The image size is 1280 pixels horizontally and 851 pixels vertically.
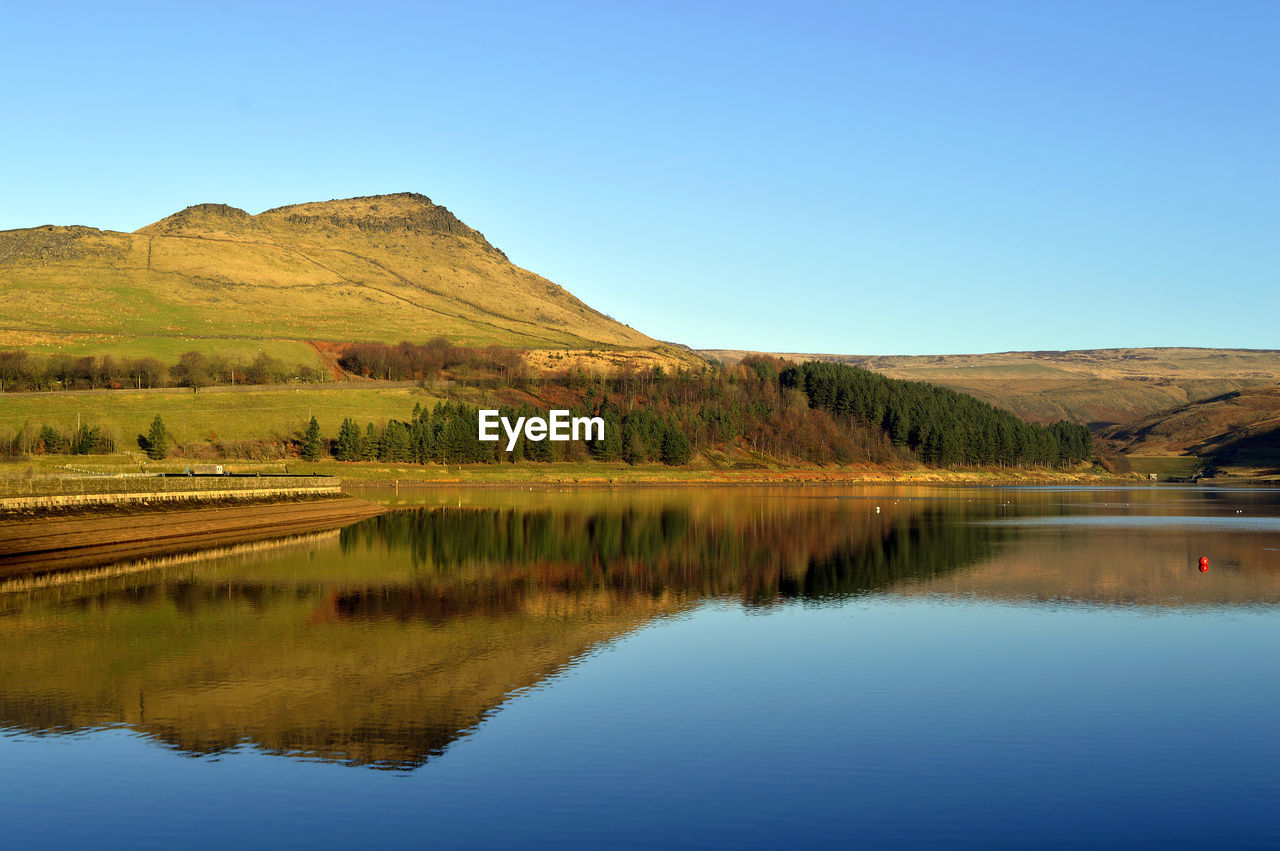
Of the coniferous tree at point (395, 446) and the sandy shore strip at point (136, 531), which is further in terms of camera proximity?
the coniferous tree at point (395, 446)

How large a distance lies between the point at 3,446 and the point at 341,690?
457 ft

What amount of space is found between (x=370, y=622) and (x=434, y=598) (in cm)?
644

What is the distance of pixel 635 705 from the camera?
28.2 metres

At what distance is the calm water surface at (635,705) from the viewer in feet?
64.5

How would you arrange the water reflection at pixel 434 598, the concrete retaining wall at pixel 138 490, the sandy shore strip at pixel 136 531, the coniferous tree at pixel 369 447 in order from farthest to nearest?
1. the coniferous tree at pixel 369 447
2. the concrete retaining wall at pixel 138 490
3. the sandy shore strip at pixel 136 531
4. the water reflection at pixel 434 598

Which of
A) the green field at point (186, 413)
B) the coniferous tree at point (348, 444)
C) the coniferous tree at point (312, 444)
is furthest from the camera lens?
the coniferous tree at point (348, 444)

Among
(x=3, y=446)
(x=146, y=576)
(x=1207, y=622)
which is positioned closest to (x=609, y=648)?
(x=1207, y=622)

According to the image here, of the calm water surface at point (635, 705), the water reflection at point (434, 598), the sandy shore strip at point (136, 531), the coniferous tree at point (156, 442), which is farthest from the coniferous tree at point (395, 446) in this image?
the calm water surface at point (635, 705)

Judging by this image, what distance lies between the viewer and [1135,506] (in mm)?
139500

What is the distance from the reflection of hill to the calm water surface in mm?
198

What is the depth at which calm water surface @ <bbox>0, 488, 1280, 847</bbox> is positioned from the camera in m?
19.7

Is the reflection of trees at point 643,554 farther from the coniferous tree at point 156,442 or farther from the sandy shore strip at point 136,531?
the coniferous tree at point 156,442

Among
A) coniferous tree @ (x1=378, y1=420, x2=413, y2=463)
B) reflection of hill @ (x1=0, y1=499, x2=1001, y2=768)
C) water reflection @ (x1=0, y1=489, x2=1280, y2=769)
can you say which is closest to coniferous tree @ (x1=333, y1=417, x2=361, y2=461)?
coniferous tree @ (x1=378, y1=420, x2=413, y2=463)

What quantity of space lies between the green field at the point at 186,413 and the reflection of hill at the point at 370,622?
103332mm
